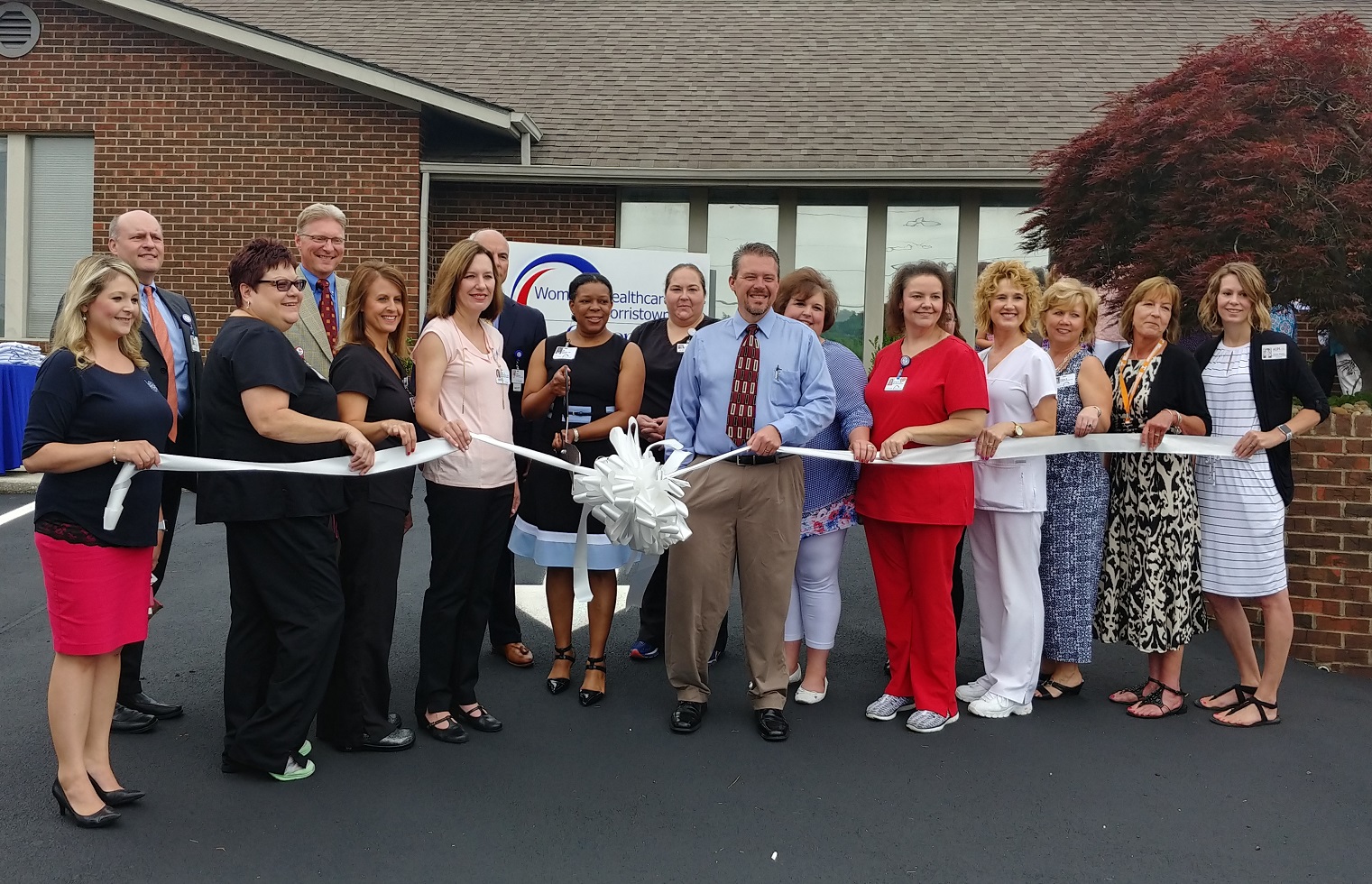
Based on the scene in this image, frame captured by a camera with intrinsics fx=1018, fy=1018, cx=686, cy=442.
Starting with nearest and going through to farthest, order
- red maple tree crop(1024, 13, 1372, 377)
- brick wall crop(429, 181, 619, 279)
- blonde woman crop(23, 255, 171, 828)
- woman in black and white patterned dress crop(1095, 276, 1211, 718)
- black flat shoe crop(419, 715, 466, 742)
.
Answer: blonde woman crop(23, 255, 171, 828) < black flat shoe crop(419, 715, 466, 742) < woman in black and white patterned dress crop(1095, 276, 1211, 718) < red maple tree crop(1024, 13, 1372, 377) < brick wall crop(429, 181, 619, 279)

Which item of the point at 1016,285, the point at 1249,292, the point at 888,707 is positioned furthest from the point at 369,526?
the point at 1249,292

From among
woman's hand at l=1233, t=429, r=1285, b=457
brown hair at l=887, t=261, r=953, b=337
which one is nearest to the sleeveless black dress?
brown hair at l=887, t=261, r=953, b=337

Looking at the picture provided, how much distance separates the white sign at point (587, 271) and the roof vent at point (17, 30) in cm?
682

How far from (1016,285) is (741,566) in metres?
1.79

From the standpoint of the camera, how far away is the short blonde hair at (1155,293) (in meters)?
4.82

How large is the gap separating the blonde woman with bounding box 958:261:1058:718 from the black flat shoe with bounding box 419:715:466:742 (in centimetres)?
233

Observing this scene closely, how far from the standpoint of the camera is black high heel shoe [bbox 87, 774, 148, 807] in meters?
3.59

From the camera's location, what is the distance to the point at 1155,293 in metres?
4.80

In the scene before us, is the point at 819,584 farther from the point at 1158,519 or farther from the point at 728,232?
the point at 728,232

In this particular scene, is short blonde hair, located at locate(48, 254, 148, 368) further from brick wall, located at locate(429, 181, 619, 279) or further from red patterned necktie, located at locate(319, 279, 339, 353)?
brick wall, located at locate(429, 181, 619, 279)

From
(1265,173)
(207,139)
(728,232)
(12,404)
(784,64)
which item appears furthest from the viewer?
(784,64)

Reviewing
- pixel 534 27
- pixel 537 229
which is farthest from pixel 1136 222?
pixel 534 27

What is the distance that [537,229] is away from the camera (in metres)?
12.8

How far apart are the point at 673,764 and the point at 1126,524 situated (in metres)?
2.50
